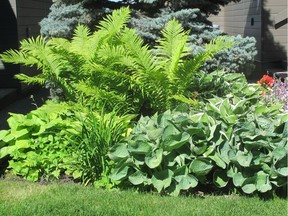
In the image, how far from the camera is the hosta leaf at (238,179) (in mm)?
4002

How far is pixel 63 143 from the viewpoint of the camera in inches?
181

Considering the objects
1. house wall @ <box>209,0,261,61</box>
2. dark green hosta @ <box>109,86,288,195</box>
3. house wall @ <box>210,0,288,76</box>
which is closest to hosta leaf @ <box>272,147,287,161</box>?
dark green hosta @ <box>109,86,288,195</box>

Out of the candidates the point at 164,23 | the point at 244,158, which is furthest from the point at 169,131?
the point at 164,23

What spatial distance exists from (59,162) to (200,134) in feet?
4.61

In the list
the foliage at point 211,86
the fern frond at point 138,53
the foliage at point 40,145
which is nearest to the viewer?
the foliage at point 40,145

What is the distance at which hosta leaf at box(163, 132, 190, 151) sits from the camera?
4047 millimetres

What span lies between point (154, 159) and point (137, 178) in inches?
9.3

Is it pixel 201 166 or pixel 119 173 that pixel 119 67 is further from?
pixel 201 166

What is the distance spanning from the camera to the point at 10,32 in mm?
8844

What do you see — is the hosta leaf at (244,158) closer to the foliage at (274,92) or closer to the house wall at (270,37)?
the foliage at (274,92)

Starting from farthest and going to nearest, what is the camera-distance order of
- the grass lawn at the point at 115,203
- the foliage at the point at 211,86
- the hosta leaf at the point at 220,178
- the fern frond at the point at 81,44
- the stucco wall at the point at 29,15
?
the stucco wall at the point at 29,15 < the foliage at the point at 211,86 < the fern frond at the point at 81,44 < the hosta leaf at the point at 220,178 < the grass lawn at the point at 115,203

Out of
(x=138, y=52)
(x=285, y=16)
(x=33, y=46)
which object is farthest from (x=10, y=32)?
(x=285, y=16)

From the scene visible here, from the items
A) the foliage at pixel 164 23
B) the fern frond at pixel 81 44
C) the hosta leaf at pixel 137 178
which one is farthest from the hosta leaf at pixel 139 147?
the foliage at pixel 164 23

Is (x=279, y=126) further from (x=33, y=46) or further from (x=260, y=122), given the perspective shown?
(x=33, y=46)
